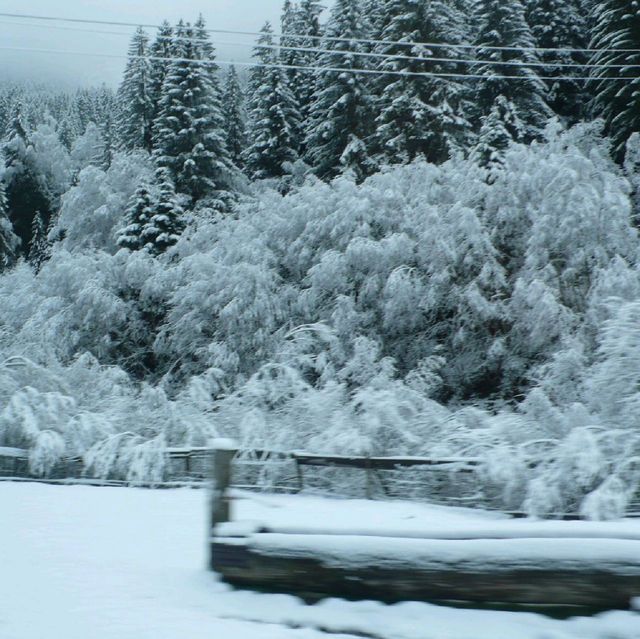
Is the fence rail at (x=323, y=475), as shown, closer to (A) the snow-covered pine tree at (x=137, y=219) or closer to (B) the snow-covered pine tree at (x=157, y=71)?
(A) the snow-covered pine tree at (x=137, y=219)

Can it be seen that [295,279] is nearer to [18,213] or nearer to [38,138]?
[18,213]

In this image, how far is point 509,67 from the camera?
2614cm

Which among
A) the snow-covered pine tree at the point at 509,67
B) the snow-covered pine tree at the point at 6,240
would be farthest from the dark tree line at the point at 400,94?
the snow-covered pine tree at the point at 6,240

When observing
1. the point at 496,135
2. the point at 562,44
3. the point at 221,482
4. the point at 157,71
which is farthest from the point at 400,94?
the point at 221,482

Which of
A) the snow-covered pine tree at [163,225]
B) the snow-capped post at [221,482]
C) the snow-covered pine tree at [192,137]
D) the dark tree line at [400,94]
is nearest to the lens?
the snow-capped post at [221,482]

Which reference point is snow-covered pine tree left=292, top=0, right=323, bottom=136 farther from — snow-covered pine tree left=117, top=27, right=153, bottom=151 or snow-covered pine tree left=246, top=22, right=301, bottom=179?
snow-covered pine tree left=117, top=27, right=153, bottom=151

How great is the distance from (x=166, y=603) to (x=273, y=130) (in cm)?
2880

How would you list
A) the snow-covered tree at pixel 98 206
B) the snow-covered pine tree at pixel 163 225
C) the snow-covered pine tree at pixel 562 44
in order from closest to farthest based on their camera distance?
1. the snow-covered pine tree at pixel 163 225
2. the snow-covered tree at pixel 98 206
3. the snow-covered pine tree at pixel 562 44

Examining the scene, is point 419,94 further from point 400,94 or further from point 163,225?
point 163,225

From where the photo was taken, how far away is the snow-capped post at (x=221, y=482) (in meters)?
5.47

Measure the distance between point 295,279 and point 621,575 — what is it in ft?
48.5

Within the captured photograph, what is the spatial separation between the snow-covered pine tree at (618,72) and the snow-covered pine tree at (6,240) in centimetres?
2995

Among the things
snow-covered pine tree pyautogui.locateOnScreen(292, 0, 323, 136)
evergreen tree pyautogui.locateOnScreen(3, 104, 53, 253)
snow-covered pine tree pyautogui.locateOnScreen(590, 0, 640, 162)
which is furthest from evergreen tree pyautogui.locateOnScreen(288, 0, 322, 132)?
evergreen tree pyautogui.locateOnScreen(3, 104, 53, 253)

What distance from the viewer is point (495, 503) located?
8.82 metres
